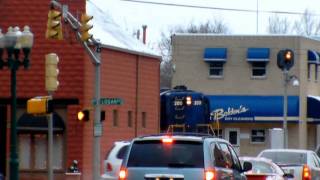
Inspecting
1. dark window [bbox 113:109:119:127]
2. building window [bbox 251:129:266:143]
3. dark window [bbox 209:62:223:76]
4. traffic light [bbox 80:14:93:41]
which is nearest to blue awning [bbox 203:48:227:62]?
dark window [bbox 209:62:223:76]

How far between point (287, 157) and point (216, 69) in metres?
31.9

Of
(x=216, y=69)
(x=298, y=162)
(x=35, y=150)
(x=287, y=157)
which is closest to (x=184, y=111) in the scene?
(x=35, y=150)

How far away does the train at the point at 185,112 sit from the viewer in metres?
42.1

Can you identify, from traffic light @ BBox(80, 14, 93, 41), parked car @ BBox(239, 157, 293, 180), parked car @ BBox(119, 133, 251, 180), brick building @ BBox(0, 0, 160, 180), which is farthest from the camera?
brick building @ BBox(0, 0, 160, 180)

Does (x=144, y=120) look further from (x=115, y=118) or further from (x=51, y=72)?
(x=51, y=72)

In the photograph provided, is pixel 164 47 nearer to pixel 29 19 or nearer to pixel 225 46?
pixel 225 46

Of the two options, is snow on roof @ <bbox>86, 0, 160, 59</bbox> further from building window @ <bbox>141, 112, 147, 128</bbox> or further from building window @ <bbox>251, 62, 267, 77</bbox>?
building window @ <bbox>251, 62, 267, 77</bbox>

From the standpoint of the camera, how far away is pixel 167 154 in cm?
1692

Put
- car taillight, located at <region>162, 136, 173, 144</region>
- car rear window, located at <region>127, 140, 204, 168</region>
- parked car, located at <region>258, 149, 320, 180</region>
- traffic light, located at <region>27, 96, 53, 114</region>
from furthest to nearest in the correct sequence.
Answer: parked car, located at <region>258, 149, 320, 180</region>
traffic light, located at <region>27, 96, 53, 114</region>
car taillight, located at <region>162, 136, 173, 144</region>
car rear window, located at <region>127, 140, 204, 168</region>

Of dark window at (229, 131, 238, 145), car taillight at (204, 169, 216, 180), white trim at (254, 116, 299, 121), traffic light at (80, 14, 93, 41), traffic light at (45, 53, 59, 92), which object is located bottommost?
dark window at (229, 131, 238, 145)

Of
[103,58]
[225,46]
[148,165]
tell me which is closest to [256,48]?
[225,46]

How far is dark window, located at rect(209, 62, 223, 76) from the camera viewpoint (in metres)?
61.7

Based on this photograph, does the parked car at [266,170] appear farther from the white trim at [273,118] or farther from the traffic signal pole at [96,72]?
the white trim at [273,118]

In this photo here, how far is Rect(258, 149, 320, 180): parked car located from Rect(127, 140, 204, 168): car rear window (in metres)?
11.5
